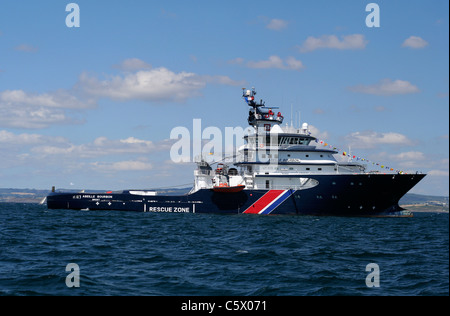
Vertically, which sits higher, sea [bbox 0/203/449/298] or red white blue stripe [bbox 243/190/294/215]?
red white blue stripe [bbox 243/190/294/215]

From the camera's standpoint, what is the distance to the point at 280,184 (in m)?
45.7

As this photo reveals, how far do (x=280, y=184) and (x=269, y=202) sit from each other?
2.32 meters

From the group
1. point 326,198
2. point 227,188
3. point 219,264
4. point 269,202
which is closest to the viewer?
point 219,264

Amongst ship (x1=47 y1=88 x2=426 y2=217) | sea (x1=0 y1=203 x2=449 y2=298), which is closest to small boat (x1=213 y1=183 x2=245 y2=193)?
ship (x1=47 y1=88 x2=426 y2=217)

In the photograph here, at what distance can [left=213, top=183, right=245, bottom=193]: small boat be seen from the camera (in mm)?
45250

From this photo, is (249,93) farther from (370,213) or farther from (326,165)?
(370,213)

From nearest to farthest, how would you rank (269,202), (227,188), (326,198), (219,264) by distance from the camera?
(219,264)
(326,198)
(269,202)
(227,188)

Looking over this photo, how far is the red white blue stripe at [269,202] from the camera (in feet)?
146

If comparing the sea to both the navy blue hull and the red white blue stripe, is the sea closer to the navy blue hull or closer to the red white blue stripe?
the navy blue hull

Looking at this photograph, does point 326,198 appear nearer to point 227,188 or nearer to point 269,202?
point 269,202

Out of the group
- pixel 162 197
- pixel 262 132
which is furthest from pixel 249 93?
pixel 162 197

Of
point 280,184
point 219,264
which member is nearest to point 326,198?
point 280,184

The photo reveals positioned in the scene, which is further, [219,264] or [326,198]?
[326,198]

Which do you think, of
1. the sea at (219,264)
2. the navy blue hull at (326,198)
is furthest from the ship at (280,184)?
the sea at (219,264)
